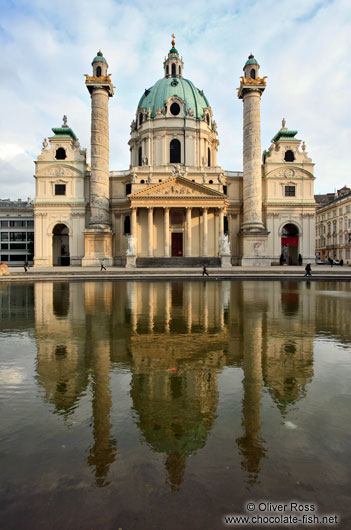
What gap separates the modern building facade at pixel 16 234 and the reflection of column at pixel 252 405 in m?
68.0

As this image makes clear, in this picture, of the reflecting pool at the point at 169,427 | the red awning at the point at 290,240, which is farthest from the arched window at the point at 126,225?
the reflecting pool at the point at 169,427

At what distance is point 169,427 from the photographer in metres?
3.76

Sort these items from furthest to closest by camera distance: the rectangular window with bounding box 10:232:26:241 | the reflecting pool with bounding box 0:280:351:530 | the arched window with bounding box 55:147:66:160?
the rectangular window with bounding box 10:232:26:241, the arched window with bounding box 55:147:66:160, the reflecting pool with bounding box 0:280:351:530

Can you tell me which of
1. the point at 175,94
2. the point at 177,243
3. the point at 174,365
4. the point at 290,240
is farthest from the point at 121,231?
the point at 174,365

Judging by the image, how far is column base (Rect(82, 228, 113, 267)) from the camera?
44844 millimetres

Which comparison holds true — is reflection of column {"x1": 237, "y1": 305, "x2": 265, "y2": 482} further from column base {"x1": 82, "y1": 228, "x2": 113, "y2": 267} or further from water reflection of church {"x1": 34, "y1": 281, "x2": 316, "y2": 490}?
column base {"x1": 82, "y1": 228, "x2": 113, "y2": 267}

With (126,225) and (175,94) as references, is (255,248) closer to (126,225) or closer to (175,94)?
(126,225)

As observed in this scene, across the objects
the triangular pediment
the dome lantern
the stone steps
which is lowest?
the stone steps

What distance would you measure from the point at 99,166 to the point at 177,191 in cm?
1123

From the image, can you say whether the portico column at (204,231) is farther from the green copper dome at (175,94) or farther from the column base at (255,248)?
the green copper dome at (175,94)

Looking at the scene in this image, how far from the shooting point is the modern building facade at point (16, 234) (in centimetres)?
6762

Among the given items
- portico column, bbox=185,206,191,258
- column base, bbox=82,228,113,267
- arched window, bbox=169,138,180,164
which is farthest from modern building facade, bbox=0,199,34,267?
portico column, bbox=185,206,191,258

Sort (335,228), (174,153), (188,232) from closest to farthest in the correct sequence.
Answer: (188,232)
(174,153)
(335,228)

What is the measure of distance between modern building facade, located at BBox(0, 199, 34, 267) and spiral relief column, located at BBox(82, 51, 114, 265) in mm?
28489
